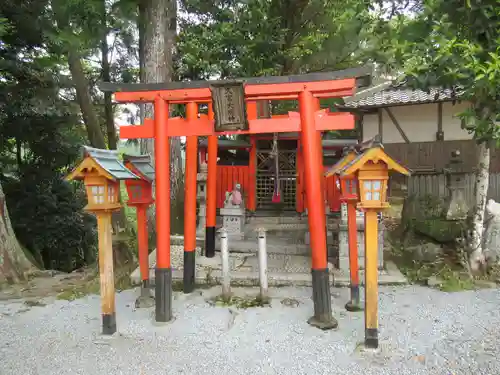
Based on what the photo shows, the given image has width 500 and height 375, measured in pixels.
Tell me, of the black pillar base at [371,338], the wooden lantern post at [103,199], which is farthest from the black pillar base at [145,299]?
the black pillar base at [371,338]

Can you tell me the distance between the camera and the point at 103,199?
16.6 feet

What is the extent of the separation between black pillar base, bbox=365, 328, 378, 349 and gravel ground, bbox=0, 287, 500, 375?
4.6 inches

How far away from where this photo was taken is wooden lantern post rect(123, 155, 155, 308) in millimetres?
6297

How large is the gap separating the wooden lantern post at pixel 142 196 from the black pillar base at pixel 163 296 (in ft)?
2.78

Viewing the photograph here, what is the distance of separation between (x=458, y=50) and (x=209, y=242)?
6487mm

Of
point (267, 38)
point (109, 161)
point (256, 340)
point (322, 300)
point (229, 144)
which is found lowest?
point (256, 340)

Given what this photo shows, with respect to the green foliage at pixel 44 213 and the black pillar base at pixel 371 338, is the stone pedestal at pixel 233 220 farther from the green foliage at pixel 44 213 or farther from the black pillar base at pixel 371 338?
the green foliage at pixel 44 213

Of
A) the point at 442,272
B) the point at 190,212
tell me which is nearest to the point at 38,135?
the point at 190,212

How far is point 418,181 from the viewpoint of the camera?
37.0 ft

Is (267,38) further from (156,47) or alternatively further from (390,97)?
(390,97)

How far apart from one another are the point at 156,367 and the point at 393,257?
6.34m

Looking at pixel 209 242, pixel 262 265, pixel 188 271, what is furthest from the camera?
pixel 209 242

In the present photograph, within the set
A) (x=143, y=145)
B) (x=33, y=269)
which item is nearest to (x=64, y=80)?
(x=143, y=145)

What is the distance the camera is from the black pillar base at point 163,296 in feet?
18.6
